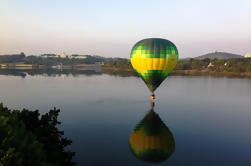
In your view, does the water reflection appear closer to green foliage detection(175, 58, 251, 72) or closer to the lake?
the lake

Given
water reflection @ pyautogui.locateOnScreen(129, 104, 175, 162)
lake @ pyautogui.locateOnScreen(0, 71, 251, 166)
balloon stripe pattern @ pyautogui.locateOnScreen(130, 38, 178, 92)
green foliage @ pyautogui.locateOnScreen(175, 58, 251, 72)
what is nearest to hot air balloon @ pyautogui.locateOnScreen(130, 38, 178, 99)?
balloon stripe pattern @ pyautogui.locateOnScreen(130, 38, 178, 92)

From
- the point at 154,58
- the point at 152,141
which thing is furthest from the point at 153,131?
the point at 154,58

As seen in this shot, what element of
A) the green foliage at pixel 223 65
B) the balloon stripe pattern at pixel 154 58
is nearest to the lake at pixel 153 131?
the balloon stripe pattern at pixel 154 58

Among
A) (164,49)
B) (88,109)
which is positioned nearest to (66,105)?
(88,109)

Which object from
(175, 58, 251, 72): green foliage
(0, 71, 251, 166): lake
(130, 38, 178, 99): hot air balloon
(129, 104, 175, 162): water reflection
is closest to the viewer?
(0, 71, 251, 166): lake

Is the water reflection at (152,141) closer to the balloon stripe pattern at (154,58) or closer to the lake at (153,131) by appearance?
the lake at (153,131)

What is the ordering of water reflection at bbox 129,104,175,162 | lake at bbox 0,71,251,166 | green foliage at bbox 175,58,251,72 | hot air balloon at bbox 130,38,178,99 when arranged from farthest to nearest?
green foliage at bbox 175,58,251,72
hot air balloon at bbox 130,38,178,99
water reflection at bbox 129,104,175,162
lake at bbox 0,71,251,166
